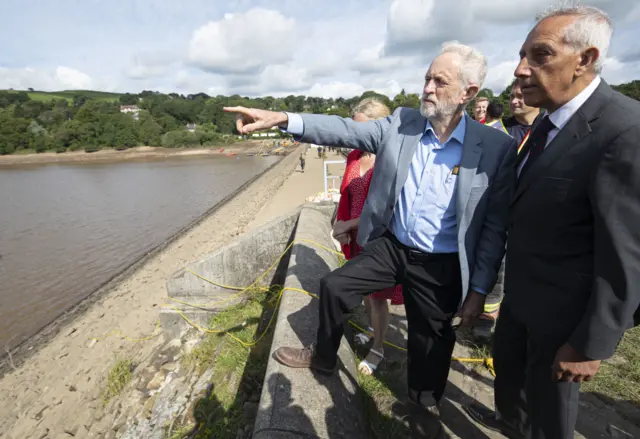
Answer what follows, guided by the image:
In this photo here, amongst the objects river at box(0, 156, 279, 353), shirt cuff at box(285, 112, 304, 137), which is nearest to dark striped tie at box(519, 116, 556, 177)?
shirt cuff at box(285, 112, 304, 137)

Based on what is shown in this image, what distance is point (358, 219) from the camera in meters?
2.88

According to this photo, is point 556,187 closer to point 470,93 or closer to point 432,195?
point 432,195

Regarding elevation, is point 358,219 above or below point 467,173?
below

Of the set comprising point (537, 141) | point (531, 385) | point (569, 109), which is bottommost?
point (531, 385)

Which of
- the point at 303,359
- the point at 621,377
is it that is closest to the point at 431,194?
the point at 303,359

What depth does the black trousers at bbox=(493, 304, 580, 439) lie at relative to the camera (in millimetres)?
1604

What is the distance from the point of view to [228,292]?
18.5ft

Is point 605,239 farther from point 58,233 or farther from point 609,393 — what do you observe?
point 58,233

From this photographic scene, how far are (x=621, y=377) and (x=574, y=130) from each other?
2.53m

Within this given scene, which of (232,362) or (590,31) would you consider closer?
(590,31)

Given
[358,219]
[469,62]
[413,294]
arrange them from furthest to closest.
Answer: 1. [358,219]
2. [413,294]
3. [469,62]

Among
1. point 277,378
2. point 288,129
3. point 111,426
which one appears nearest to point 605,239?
point 288,129

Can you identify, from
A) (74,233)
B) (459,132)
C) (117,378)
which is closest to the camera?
(459,132)

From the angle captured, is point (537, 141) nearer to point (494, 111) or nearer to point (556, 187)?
point (556, 187)
